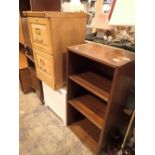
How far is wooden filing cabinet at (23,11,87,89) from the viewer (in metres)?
1.25

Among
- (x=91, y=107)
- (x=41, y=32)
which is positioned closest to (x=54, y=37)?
(x=41, y=32)

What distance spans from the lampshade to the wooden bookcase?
0.81 ft

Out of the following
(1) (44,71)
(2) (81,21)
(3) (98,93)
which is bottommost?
(3) (98,93)

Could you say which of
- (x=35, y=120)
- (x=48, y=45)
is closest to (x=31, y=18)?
(x=48, y=45)

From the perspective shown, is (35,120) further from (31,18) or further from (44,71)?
(31,18)

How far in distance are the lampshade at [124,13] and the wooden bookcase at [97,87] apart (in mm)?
248

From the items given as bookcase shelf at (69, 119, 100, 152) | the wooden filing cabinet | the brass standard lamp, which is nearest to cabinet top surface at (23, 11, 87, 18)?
the wooden filing cabinet

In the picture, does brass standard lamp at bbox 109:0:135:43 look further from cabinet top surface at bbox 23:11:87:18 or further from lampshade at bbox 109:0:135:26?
cabinet top surface at bbox 23:11:87:18

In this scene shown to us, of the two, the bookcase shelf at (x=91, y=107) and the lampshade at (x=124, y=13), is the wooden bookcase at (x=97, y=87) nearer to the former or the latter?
the bookcase shelf at (x=91, y=107)

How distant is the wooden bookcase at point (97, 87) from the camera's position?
3.43ft

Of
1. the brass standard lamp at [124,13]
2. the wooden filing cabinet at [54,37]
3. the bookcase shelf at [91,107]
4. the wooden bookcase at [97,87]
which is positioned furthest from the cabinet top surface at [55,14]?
the bookcase shelf at [91,107]

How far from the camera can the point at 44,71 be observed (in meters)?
1.59

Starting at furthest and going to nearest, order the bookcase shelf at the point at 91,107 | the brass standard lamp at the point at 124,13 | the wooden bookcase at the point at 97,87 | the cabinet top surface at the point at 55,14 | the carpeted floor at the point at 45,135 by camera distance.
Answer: the carpeted floor at the point at 45,135
the bookcase shelf at the point at 91,107
the cabinet top surface at the point at 55,14
the wooden bookcase at the point at 97,87
the brass standard lamp at the point at 124,13
